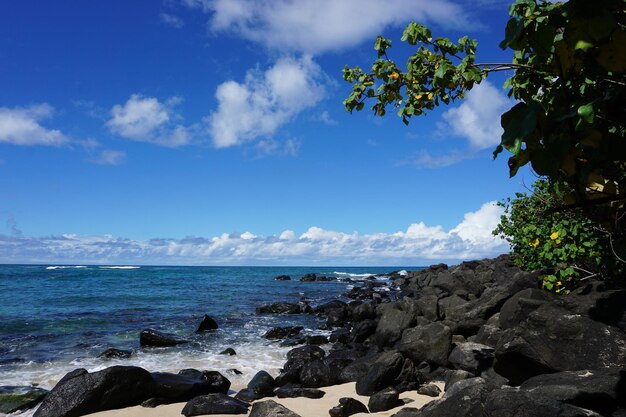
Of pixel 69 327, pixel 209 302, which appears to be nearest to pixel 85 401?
pixel 69 327

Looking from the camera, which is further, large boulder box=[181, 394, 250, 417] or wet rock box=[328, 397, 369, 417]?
large boulder box=[181, 394, 250, 417]

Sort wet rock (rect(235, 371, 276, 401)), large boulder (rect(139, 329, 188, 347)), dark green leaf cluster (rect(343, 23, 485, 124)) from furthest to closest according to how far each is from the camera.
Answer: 1. large boulder (rect(139, 329, 188, 347))
2. wet rock (rect(235, 371, 276, 401))
3. dark green leaf cluster (rect(343, 23, 485, 124))

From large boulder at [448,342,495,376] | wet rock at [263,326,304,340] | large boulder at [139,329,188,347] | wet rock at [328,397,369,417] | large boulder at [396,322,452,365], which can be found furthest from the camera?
wet rock at [263,326,304,340]

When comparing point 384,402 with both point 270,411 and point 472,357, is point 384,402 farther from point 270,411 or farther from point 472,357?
point 472,357

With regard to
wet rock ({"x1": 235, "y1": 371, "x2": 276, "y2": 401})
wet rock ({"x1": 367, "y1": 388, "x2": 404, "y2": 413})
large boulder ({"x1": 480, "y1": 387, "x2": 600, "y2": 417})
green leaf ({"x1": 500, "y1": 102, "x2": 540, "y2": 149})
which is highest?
green leaf ({"x1": 500, "y1": 102, "x2": 540, "y2": 149})

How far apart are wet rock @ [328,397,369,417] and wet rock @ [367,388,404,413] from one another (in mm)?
141

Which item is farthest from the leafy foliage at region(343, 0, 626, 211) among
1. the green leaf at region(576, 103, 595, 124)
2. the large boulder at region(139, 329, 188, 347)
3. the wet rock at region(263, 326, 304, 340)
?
the wet rock at region(263, 326, 304, 340)

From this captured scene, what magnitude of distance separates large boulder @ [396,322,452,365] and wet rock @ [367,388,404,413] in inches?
83.5

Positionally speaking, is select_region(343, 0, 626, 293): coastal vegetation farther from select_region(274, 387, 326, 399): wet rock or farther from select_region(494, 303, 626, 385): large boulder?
select_region(274, 387, 326, 399): wet rock

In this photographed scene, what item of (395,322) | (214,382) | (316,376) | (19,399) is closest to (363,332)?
(395,322)

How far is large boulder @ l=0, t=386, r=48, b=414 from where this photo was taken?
7918 mm

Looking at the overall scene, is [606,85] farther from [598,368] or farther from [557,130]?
[598,368]

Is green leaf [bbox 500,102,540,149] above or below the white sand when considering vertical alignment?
above

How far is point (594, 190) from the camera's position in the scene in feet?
7.27
